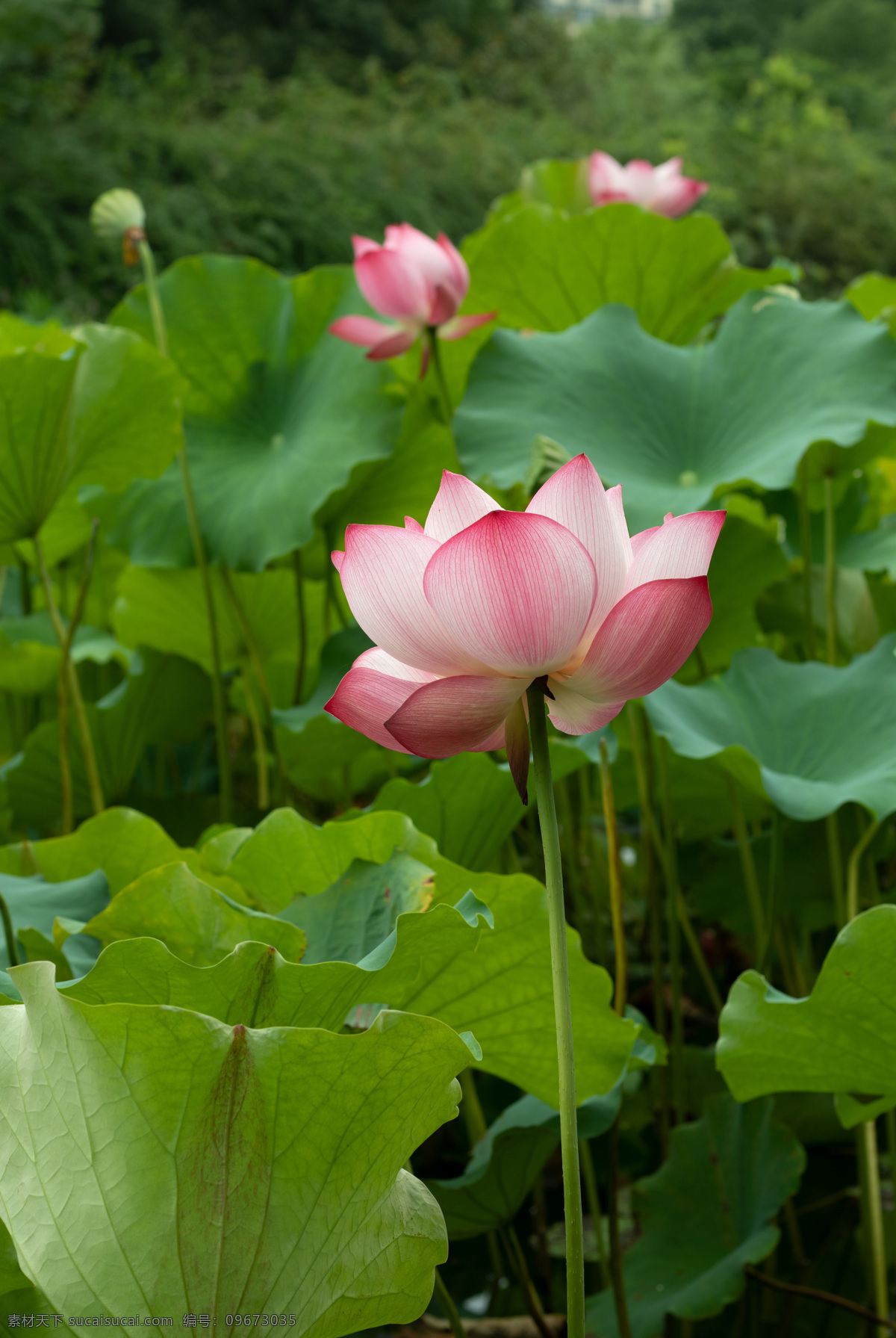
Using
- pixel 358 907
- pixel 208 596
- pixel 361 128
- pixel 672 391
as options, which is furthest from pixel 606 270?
pixel 361 128

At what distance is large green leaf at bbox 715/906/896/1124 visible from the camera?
0.42 meters

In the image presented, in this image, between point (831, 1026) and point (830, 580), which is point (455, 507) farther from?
point (830, 580)

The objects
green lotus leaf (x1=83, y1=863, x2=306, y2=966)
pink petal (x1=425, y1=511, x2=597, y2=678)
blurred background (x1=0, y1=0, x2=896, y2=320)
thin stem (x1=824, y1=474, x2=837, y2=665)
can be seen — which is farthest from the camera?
blurred background (x1=0, y1=0, x2=896, y2=320)

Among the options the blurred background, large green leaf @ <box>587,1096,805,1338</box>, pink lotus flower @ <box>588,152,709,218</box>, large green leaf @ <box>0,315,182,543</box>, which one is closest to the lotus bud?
large green leaf @ <box>0,315,182,543</box>

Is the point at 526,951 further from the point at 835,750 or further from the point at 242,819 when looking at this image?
the point at 242,819

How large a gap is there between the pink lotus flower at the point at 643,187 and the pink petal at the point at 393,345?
47 cm

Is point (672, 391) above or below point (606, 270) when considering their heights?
below

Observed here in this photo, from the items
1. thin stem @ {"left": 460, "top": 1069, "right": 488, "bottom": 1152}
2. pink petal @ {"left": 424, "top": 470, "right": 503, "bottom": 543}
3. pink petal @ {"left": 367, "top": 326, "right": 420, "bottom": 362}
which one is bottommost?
thin stem @ {"left": 460, "top": 1069, "right": 488, "bottom": 1152}

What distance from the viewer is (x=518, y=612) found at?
29 centimetres

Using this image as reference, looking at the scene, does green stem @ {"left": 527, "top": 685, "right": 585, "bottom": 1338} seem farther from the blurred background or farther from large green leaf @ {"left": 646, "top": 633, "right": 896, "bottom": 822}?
the blurred background

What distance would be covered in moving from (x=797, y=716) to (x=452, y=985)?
1.07 feet

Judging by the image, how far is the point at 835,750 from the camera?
65cm

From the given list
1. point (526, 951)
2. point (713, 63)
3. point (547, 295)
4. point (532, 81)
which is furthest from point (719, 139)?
point (526, 951)

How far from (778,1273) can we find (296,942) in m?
0.55
